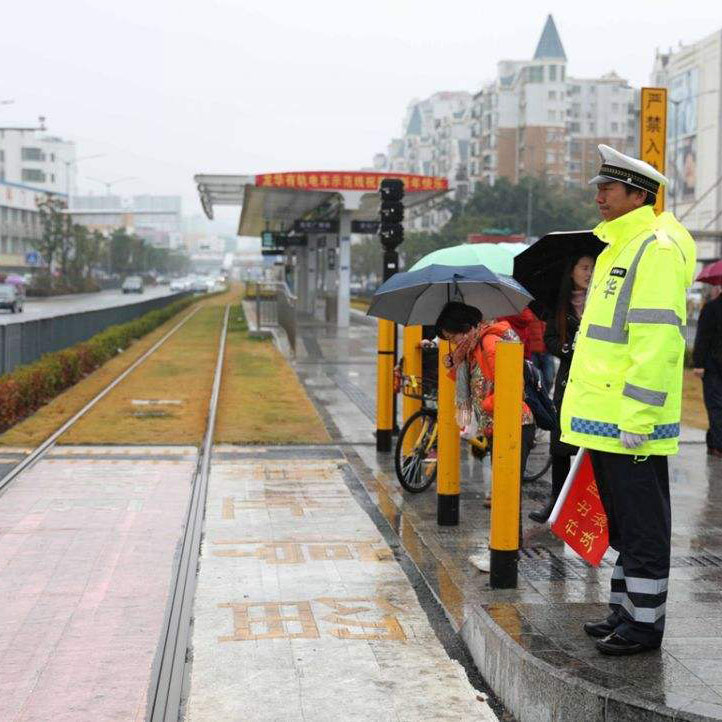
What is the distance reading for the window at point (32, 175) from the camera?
14625 cm

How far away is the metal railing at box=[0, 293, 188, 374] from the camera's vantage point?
17516mm

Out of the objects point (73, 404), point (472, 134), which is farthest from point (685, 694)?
point (472, 134)

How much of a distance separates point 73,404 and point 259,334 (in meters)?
18.5

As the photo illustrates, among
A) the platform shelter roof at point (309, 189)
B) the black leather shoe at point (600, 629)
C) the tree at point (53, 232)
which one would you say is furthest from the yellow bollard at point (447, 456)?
the tree at point (53, 232)

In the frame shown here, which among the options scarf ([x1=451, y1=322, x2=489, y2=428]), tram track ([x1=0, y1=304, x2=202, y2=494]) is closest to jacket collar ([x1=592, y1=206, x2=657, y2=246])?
scarf ([x1=451, y1=322, x2=489, y2=428])

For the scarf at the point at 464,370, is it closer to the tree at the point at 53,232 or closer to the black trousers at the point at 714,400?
the black trousers at the point at 714,400

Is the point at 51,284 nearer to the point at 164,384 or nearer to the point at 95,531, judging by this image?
the point at 164,384

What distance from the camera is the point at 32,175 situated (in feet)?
483

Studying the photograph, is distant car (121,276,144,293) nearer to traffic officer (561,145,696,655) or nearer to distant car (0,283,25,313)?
distant car (0,283,25,313)

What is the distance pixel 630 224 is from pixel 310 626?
254cm

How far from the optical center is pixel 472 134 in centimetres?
13725

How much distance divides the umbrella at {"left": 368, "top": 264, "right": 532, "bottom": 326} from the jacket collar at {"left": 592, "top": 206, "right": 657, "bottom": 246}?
3.95 metres

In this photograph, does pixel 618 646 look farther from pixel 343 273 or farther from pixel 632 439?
pixel 343 273

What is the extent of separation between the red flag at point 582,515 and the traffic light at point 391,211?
7.73 meters
